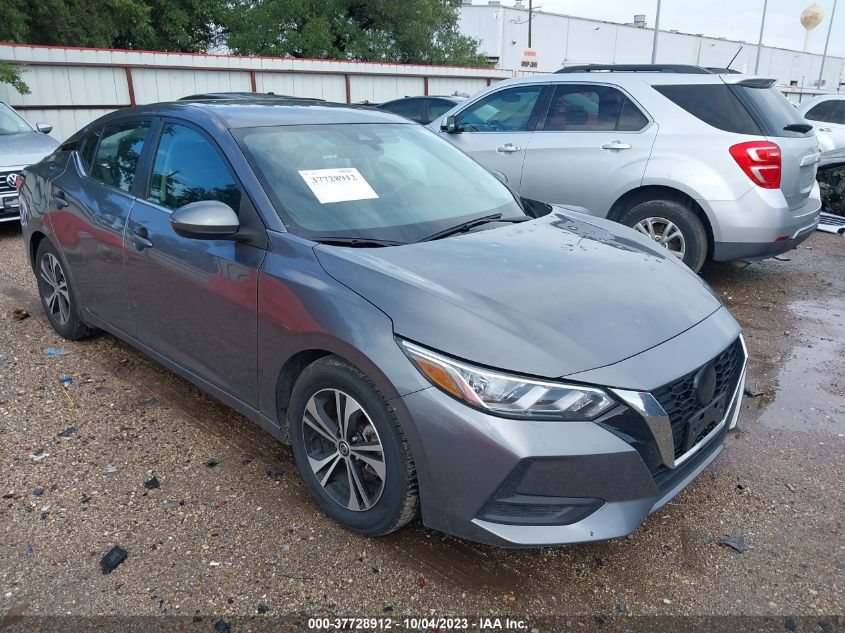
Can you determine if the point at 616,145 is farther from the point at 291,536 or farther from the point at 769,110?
the point at 291,536

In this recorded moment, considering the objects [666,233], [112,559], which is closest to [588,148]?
[666,233]

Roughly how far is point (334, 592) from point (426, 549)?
0.41 m

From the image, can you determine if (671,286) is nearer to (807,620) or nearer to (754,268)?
(807,620)

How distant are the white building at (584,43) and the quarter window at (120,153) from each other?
51.8m

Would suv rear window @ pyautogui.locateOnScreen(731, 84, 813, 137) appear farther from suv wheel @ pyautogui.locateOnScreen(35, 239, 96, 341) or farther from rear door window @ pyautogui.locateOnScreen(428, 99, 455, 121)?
rear door window @ pyautogui.locateOnScreen(428, 99, 455, 121)

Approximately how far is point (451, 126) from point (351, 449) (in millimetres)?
5154

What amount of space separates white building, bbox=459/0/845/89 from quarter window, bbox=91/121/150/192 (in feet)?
170

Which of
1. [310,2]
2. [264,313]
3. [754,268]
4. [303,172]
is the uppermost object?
[310,2]

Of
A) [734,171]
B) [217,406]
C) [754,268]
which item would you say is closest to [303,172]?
[217,406]

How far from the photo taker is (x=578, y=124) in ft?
20.7

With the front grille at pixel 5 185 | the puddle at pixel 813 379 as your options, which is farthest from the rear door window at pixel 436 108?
the puddle at pixel 813 379

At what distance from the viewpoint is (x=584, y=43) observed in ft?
206

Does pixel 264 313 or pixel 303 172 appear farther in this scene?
pixel 303 172

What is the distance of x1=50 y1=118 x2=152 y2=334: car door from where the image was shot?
12.0ft
